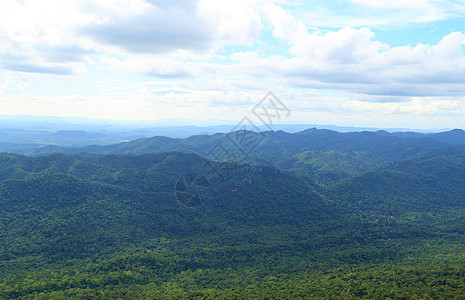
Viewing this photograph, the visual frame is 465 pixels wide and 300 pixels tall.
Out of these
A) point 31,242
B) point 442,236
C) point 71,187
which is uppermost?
point 71,187

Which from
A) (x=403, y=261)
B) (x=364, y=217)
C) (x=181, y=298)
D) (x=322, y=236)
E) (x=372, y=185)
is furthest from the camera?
(x=372, y=185)

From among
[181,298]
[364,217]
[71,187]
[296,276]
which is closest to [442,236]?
[364,217]

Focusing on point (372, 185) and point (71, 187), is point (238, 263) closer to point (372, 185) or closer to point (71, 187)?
point (71, 187)

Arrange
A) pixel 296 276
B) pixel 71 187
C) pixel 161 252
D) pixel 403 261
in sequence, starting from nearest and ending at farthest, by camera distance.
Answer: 1. pixel 296 276
2. pixel 403 261
3. pixel 161 252
4. pixel 71 187

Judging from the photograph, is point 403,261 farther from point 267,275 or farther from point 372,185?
point 372,185

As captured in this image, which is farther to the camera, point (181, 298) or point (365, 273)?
point (365, 273)

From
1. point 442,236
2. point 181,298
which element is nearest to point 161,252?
point 181,298

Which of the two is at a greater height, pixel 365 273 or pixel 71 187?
pixel 71 187
